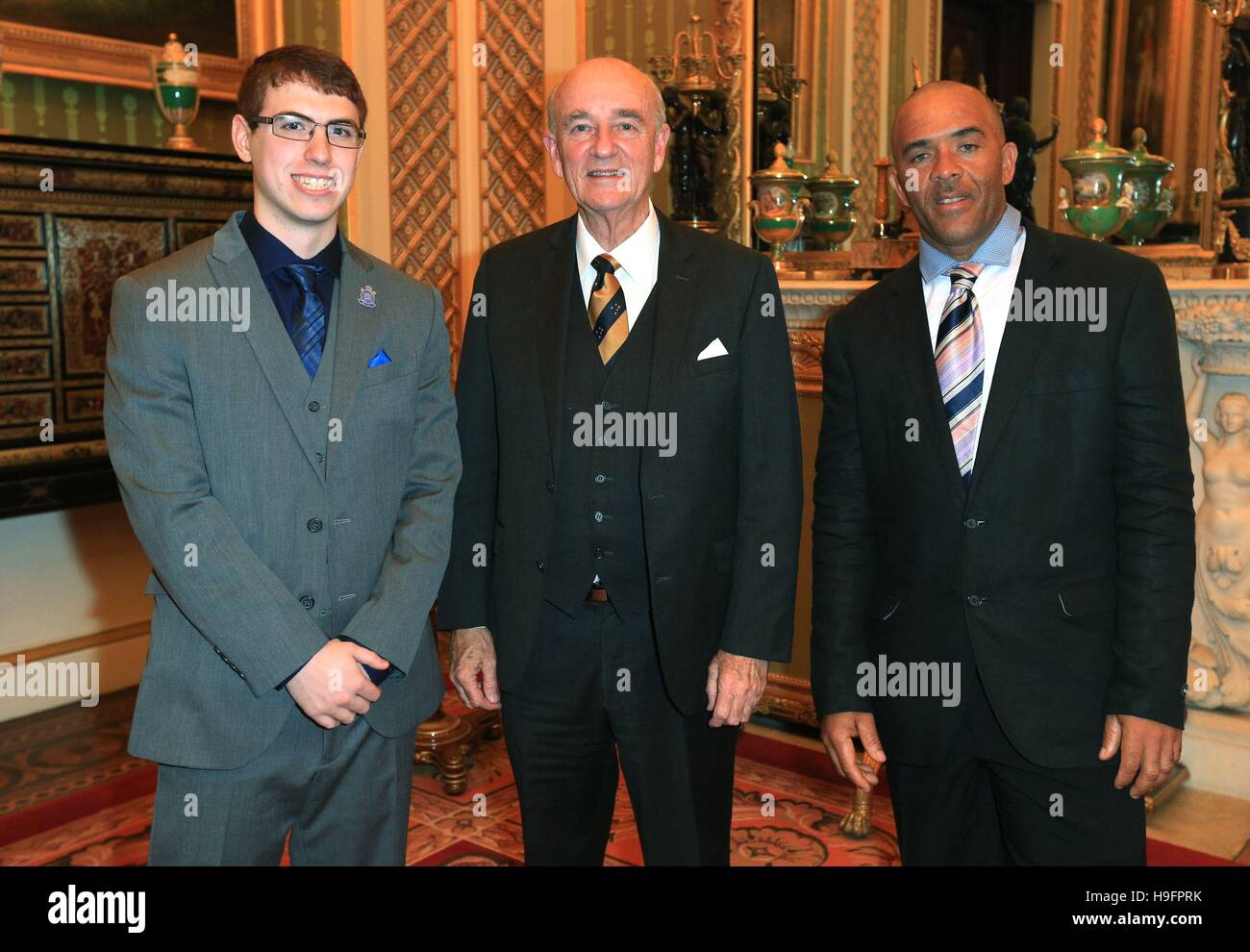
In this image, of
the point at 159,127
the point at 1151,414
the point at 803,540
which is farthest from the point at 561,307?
the point at 159,127

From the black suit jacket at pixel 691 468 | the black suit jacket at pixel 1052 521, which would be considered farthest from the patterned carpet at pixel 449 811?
the black suit jacket at pixel 1052 521

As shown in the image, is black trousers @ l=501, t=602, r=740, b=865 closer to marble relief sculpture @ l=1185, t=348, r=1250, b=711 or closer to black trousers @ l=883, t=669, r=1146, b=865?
black trousers @ l=883, t=669, r=1146, b=865

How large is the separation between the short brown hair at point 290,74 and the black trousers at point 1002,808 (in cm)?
130

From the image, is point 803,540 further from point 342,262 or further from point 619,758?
point 342,262

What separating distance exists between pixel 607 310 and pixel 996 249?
62 cm

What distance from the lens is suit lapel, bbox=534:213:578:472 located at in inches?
75.7

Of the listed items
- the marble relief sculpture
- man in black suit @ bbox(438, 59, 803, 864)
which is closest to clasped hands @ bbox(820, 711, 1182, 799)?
man in black suit @ bbox(438, 59, 803, 864)

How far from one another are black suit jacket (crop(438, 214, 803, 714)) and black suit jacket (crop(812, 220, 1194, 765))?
18 cm

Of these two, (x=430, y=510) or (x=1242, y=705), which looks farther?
(x=1242, y=705)

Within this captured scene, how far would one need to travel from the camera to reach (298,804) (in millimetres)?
1776

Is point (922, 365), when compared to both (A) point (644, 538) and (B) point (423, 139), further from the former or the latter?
(B) point (423, 139)

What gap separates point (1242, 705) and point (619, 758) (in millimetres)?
2105

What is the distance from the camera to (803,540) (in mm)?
3639

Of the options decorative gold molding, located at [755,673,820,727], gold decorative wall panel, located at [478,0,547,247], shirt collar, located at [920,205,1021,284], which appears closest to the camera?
shirt collar, located at [920,205,1021,284]
